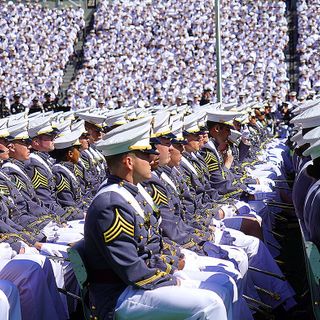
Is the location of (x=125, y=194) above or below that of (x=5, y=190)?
above

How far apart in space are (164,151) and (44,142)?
2.01 m

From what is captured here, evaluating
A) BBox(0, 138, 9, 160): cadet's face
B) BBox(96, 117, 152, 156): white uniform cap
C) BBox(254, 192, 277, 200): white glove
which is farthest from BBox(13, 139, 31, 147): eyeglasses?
Result: BBox(254, 192, 277, 200): white glove

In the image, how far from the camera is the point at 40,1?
3747 centimetres

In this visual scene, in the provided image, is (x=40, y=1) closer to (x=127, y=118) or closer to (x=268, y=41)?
(x=268, y=41)

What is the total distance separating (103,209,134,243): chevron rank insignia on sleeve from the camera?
4180mm

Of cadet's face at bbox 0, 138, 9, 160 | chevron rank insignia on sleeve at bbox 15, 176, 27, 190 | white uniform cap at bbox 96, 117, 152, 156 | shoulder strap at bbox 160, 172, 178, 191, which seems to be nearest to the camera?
white uniform cap at bbox 96, 117, 152, 156

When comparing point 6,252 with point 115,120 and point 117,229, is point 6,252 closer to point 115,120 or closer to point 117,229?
point 117,229

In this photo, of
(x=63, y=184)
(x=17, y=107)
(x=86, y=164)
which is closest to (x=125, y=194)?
(x=63, y=184)

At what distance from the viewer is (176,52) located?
3266cm

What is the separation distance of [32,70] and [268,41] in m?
9.10

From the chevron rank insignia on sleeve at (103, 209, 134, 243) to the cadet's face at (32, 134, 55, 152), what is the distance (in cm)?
361

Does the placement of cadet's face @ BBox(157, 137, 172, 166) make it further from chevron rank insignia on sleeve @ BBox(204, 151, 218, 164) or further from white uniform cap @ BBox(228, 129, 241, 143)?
white uniform cap @ BBox(228, 129, 241, 143)

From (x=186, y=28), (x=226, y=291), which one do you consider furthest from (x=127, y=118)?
(x=186, y=28)

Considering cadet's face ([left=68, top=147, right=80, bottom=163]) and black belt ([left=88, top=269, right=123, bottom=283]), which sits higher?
black belt ([left=88, top=269, right=123, bottom=283])
